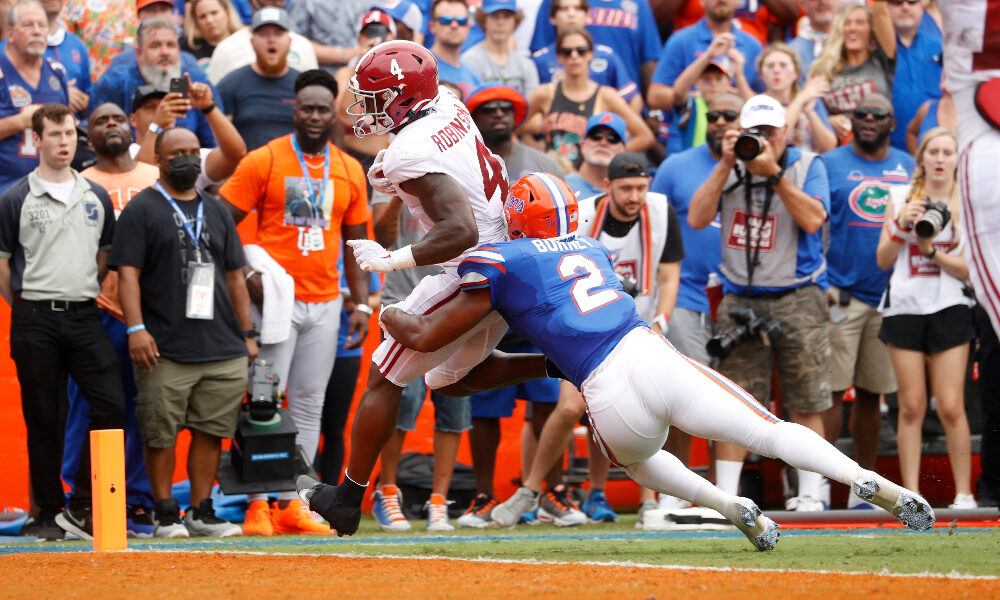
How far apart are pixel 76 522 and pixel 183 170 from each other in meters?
2.05

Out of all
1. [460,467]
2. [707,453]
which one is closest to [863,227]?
[707,453]

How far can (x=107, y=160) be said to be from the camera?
7.79m

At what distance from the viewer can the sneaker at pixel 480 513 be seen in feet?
25.5

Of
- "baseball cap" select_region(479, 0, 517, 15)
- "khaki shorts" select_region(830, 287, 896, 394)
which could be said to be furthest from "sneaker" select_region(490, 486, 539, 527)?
"baseball cap" select_region(479, 0, 517, 15)

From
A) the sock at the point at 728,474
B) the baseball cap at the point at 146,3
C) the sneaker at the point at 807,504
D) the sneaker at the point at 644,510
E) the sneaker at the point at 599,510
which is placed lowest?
the sneaker at the point at 599,510

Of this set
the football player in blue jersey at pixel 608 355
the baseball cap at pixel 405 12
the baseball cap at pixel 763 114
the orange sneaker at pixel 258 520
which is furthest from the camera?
the baseball cap at pixel 405 12

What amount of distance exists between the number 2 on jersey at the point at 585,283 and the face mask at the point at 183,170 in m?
3.09

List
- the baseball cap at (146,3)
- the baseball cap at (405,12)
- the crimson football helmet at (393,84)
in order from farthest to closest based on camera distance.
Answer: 1. the baseball cap at (405,12)
2. the baseball cap at (146,3)
3. the crimson football helmet at (393,84)

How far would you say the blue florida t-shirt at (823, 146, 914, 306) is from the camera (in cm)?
859

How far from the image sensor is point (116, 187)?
777cm

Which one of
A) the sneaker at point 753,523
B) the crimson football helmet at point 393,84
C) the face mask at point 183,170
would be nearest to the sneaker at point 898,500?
the sneaker at point 753,523

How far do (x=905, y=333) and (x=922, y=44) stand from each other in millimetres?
3323

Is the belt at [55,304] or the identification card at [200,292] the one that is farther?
the identification card at [200,292]

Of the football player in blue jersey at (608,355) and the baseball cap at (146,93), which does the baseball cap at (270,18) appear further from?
the football player in blue jersey at (608,355)
